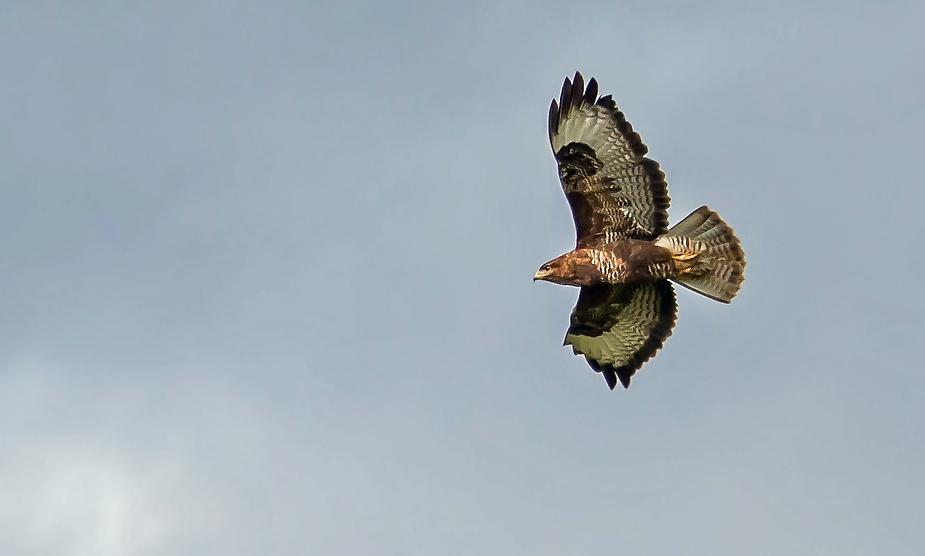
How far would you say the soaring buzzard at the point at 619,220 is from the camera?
15.3 meters

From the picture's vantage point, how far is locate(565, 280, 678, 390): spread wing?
1617cm

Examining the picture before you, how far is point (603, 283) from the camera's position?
1555 cm

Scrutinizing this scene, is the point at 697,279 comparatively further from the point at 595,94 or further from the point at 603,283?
the point at 595,94

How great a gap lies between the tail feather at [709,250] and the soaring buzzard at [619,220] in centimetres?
1

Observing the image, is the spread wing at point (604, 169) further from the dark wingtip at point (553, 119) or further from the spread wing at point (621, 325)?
the spread wing at point (621, 325)

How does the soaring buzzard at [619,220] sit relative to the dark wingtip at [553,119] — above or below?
below

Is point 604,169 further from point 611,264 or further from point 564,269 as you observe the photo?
point 564,269

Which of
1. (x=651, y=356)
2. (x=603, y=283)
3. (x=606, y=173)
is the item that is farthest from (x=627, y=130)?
(x=651, y=356)

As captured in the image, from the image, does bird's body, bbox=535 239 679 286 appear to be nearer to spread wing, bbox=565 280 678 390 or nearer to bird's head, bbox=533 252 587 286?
bird's head, bbox=533 252 587 286

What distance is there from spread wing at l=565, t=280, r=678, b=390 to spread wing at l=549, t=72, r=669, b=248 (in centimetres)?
79

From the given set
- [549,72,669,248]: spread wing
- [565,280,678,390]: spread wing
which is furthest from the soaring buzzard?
[565,280,678,390]: spread wing

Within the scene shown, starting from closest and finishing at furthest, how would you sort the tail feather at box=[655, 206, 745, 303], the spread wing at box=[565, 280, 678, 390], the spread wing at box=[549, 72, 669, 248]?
the spread wing at box=[549, 72, 669, 248] < the tail feather at box=[655, 206, 745, 303] < the spread wing at box=[565, 280, 678, 390]

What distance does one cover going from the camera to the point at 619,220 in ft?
50.9

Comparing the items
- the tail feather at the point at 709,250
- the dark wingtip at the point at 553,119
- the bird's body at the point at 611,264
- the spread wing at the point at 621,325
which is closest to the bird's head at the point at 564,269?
the bird's body at the point at 611,264
